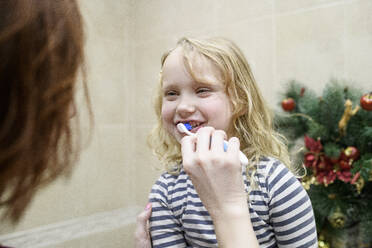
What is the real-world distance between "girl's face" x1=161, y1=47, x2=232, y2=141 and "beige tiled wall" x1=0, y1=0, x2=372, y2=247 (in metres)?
0.55

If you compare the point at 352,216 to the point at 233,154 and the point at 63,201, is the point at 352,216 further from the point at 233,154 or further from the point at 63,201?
the point at 63,201

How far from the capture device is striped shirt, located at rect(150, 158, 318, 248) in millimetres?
573

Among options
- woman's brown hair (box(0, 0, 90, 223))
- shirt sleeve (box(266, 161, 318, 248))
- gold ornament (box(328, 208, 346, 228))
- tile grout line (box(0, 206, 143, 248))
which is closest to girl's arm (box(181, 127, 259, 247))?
shirt sleeve (box(266, 161, 318, 248))

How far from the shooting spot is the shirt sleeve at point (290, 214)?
0.57 metres

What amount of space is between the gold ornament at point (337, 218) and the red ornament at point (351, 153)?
0.45ft

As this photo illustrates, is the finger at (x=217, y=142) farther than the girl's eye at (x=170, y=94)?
No

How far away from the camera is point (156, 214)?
0.68 metres

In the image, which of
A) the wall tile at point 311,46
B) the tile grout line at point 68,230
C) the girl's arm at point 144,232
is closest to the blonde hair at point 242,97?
the girl's arm at point 144,232

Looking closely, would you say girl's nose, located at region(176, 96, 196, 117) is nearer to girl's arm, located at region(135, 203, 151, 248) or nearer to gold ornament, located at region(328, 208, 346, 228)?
girl's arm, located at region(135, 203, 151, 248)

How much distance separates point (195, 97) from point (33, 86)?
358 mm

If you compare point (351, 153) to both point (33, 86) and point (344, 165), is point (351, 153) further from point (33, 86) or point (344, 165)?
point (33, 86)

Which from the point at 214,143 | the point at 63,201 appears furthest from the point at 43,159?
the point at 63,201

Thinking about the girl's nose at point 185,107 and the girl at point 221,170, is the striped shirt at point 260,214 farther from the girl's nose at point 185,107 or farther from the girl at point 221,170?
the girl's nose at point 185,107

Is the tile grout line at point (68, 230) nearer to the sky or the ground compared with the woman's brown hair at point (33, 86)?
nearer to the ground
